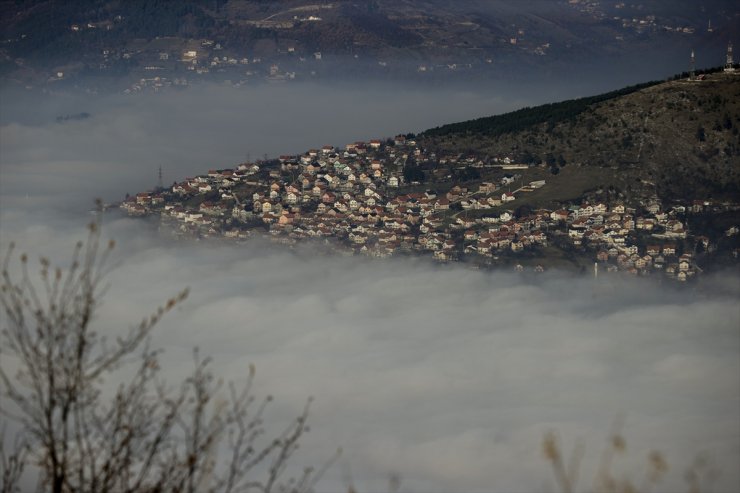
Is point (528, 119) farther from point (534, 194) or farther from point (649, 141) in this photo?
point (534, 194)

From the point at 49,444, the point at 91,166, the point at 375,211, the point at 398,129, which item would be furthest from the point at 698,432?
the point at 91,166

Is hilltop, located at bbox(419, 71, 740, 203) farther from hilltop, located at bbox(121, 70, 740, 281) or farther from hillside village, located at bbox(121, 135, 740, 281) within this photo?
hillside village, located at bbox(121, 135, 740, 281)

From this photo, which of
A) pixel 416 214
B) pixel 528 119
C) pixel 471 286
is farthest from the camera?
pixel 528 119

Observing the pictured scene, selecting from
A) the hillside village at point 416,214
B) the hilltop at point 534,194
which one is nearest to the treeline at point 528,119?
the hilltop at point 534,194

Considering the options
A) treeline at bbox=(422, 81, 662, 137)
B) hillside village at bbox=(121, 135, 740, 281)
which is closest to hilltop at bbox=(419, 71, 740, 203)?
treeline at bbox=(422, 81, 662, 137)

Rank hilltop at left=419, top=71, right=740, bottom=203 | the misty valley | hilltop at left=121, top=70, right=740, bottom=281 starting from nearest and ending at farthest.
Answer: the misty valley → hilltop at left=121, top=70, right=740, bottom=281 → hilltop at left=419, top=71, right=740, bottom=203

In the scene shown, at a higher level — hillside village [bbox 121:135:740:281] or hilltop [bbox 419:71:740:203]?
hilltop [bbox 419:71:740:203]

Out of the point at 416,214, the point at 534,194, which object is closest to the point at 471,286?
the point at 416,214
